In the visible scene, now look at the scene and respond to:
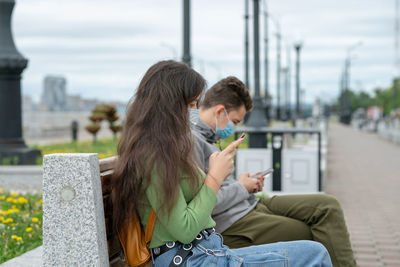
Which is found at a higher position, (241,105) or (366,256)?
(241,105)

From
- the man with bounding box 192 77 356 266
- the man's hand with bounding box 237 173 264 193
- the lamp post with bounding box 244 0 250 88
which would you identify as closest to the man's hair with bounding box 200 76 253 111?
the man with bounding box 192 77 356 266

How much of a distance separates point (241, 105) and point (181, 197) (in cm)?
156

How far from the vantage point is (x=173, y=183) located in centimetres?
251

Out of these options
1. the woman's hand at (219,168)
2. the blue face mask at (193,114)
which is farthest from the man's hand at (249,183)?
the woman's hand at (219,168)

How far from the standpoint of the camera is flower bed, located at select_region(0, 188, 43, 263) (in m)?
4.55

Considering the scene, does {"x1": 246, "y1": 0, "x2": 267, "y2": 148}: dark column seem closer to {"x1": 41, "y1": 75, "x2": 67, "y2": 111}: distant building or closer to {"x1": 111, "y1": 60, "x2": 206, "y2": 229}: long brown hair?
{"x1": 111, "y1": 60, "x2": 206, "y2": 229}: long brown hair

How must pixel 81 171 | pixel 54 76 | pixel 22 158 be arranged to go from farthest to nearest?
pixel 54 76 → pixel 22 158 → pixel 81 171

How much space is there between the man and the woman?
28.6 inches

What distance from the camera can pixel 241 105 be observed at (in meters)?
3.99

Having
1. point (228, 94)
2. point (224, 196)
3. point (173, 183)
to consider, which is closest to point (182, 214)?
point (173, 183)

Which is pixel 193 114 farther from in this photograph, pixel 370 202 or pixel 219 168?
pixel 370 202

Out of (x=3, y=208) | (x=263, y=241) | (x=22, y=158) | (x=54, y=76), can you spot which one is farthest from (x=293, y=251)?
(x=54, y=76)

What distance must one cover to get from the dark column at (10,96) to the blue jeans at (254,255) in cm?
778

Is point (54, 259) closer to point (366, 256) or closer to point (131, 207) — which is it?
point (131, 207)
